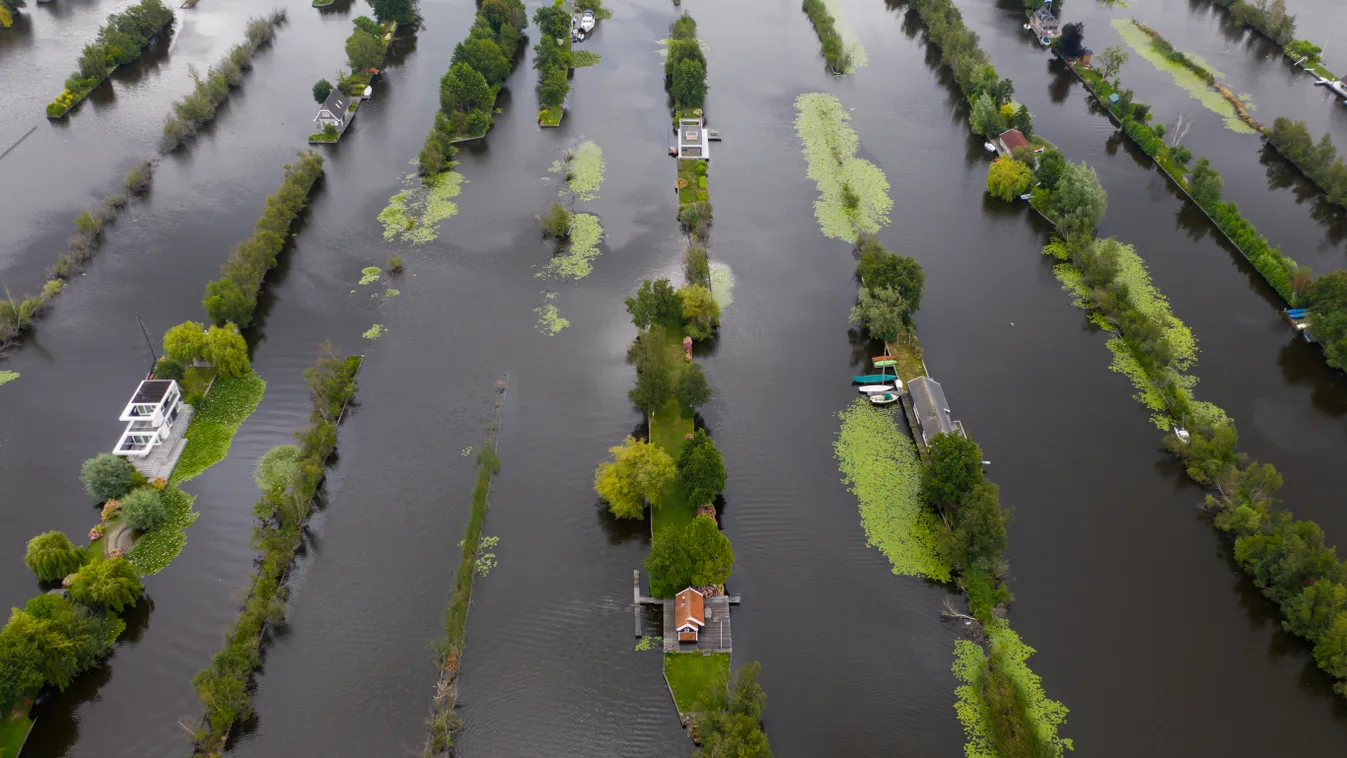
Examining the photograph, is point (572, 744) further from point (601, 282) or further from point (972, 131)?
point (972, 131)

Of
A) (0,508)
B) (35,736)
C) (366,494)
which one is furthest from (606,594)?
(0,508)

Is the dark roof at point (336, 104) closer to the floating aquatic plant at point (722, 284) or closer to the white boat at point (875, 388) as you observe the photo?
the floating aquatic plant at point (722, 284)

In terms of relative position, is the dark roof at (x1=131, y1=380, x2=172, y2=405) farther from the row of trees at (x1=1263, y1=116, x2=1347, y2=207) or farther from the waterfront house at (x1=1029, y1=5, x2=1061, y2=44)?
the waterfront house at (x1=1029, y1=5, x2=1061, y2=44)

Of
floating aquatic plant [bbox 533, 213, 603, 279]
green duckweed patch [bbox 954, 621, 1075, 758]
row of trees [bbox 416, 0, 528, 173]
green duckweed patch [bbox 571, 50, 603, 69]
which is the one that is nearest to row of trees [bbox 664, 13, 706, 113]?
green duckweed patch [bbox 571, 50, 603, 69]

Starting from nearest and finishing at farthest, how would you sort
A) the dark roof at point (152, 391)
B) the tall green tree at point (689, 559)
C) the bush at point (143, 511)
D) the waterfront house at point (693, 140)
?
the tall green tree at point (689, 559), the bush at point (143, 511), the dark roof at point (152, 391), the waterfront house at point (693, 140)

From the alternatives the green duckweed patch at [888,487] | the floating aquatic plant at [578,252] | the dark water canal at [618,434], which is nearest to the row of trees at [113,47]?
the dark water canal at [618,434]

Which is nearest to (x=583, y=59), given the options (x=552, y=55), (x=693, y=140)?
(x=552, y=55)

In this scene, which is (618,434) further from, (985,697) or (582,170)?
(582,170)
